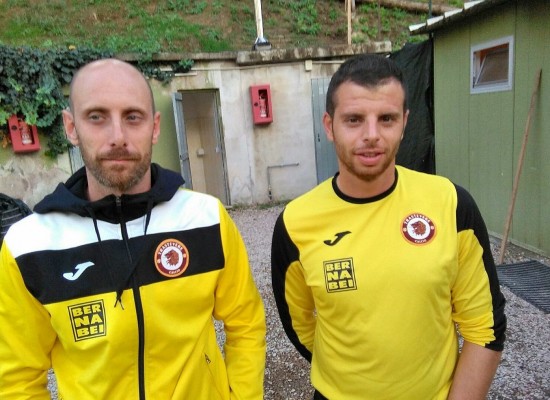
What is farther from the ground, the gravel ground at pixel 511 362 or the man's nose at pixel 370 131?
the man's nose at pixel 370 131

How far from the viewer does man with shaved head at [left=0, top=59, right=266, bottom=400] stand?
4.16 ft

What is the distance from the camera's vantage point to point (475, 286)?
1374 mm

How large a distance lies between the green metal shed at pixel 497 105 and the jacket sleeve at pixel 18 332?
4832mm

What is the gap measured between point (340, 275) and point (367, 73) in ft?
2.13

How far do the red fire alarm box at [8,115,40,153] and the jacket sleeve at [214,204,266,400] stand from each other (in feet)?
22.3

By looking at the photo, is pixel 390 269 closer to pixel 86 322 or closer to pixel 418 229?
pixel 418 229

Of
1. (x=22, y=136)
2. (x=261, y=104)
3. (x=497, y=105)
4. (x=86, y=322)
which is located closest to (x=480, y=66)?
(x=497, y=105)

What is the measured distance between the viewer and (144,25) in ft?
38.1

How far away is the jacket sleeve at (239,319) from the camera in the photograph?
145cm

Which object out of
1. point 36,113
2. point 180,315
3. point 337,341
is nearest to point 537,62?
point 337,341

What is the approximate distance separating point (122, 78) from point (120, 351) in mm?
819

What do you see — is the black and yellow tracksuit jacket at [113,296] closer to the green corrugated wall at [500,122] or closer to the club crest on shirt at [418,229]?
the club crest on shirt at [418,229]

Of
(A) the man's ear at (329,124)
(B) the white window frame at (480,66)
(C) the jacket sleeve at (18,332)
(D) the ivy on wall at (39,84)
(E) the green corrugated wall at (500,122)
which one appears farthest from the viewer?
(D) the ivy on wall at (39,84)

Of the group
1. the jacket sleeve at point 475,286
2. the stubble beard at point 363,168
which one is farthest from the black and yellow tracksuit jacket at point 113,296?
the jacket sleeve at point 475,286
